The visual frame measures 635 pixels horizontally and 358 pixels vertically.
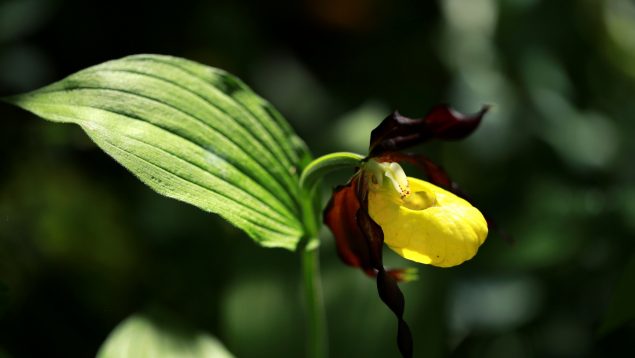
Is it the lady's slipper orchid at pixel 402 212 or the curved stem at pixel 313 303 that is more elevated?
the lady's slipper orchid at pixel 402 212

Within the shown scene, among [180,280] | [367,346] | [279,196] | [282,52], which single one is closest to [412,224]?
[279,196]

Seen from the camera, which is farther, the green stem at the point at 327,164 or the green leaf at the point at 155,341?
the green leaf at the point at 155,341

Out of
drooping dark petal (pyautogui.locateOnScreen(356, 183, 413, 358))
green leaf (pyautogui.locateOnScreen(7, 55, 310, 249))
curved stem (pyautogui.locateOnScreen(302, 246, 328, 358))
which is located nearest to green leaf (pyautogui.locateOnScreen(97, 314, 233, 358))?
curved stem (pyautogui.locateOnScreen(302, 246, 328, 358))

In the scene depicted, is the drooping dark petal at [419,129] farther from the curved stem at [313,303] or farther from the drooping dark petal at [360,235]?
the curved stem at [313,303]

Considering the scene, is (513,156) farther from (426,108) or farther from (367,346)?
(367,346)

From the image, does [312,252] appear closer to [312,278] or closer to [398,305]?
[312,278]

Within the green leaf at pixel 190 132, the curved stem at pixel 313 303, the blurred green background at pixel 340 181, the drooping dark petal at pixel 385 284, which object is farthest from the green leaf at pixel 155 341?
the drooping dark petal at pixel 385 284

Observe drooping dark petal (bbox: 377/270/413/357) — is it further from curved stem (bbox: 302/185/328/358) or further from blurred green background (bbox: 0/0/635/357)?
blurred green background (bbox: 0/0/635/357)
